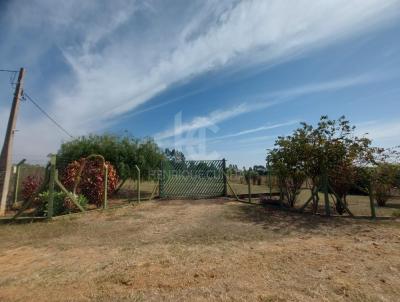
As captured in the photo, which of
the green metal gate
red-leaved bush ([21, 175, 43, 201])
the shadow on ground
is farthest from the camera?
the green metal gate

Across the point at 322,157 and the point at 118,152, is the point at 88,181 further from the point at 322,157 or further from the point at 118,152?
the point at 322,157

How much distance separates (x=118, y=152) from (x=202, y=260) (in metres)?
9.44

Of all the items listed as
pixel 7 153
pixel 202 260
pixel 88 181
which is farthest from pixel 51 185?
pixel 202 260

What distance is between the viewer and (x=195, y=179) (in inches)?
481

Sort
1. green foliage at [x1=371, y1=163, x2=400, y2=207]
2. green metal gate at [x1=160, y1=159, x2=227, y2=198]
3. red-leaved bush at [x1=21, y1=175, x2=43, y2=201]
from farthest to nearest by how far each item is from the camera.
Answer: green metal gate at [x1=160, y1=159, x2=227, y2=198] → red-leaved bush at [x1=21, y1=175, x2=43, y2=201] → green foliage at [x1=371, y1=163, x2=400, y2=207]

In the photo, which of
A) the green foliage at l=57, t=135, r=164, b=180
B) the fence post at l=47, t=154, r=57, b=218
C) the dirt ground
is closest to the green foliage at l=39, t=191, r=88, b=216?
the fence post at l=47, t=154, r=57, b=218

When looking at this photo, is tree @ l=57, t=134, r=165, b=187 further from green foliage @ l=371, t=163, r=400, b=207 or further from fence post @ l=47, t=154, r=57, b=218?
green foliage @ l=371, t=163, r=400, b=207

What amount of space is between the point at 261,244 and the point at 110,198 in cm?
894

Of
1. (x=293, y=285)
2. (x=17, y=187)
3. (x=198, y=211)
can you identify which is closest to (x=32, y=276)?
(x=293, y=285)

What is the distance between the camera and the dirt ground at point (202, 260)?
3135 millimetres

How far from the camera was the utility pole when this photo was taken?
27.5 feet

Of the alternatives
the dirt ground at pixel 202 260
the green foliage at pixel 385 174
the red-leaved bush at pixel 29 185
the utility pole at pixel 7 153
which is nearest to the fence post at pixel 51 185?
the dirt ground at pixel 202 260

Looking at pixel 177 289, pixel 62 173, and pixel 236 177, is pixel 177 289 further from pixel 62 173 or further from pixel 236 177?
pixel 236 177

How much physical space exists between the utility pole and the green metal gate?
18.5 ft
